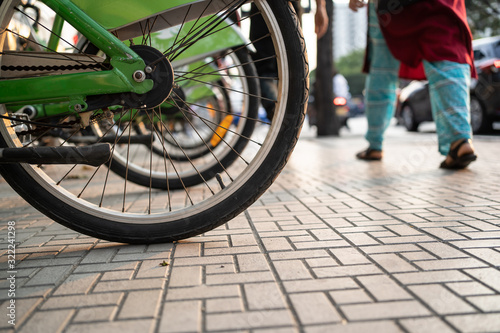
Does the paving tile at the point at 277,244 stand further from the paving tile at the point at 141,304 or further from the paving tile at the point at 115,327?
the paving tile at the point at 115,327

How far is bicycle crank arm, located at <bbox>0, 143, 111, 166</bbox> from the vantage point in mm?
2074

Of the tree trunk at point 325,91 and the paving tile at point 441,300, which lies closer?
the paving tile at point 441,300

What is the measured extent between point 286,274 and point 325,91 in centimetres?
1042

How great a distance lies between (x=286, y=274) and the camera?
1.89 metres

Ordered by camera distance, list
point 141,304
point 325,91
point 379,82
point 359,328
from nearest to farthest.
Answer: point 359,328, point 141,304, point 379,82, point 325,91

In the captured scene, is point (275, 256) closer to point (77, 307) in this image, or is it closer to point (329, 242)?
point (329, 242)

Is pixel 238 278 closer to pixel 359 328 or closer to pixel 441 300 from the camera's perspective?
pixel 359 328

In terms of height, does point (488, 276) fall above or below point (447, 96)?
below

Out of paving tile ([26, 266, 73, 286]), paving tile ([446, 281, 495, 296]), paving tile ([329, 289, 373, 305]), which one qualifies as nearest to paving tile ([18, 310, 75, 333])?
paving tile ([26, 266, 73, 286])

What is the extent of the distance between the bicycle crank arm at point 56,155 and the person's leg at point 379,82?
378cm

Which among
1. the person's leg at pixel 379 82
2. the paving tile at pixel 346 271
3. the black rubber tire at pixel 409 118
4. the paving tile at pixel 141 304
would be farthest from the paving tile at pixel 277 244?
the black rubber tire at pixel 409 118

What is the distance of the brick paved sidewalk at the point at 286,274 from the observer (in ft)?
4.98

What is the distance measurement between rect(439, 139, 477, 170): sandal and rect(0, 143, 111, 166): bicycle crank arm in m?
3.34

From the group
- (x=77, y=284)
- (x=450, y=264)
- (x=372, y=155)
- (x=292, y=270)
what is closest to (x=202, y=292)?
(x=292, y=270)
